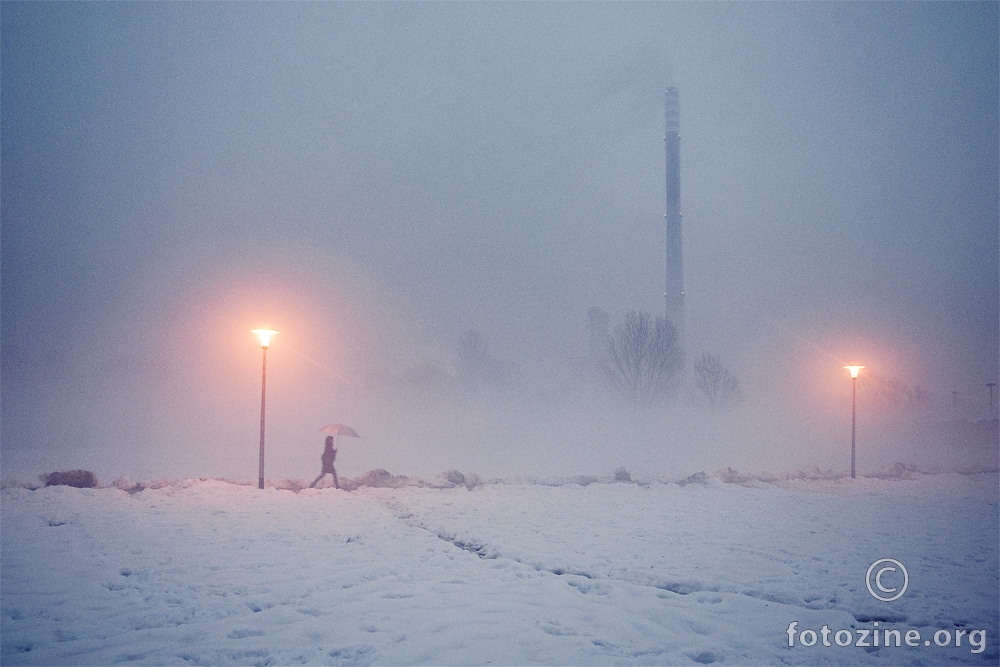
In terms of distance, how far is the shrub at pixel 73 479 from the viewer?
1415 cm

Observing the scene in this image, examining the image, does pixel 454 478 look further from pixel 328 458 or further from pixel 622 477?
pixel 622 477

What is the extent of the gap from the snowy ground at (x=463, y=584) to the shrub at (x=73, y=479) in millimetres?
2310

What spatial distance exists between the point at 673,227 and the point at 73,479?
65987mm

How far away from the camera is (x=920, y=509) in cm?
1517

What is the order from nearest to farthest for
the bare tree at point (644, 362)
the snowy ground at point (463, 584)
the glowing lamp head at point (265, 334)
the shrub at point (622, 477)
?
the snowy ground at point (463, 584)
the glowing lamp head at point (265, 334)
the shrub at point (622, 477)
the bare tree at point (644, 362)

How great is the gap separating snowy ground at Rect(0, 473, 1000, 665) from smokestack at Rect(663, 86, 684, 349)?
49.8 m

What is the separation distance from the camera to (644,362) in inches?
2031

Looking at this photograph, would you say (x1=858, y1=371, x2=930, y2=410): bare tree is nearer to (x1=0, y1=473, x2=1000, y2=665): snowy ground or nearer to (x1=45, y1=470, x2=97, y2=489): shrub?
(x1=0, y1=473, x2=1000, y2=665): snowy ground

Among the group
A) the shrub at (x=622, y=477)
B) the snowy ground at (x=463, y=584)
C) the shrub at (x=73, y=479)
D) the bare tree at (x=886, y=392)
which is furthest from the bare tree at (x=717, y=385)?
the shrub at (x=73, y=479)

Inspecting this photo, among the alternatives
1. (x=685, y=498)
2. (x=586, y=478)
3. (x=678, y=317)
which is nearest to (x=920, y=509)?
(x=685, y=498)

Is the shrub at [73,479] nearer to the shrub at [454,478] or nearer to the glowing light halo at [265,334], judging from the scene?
the glowing light halo at [265,334]

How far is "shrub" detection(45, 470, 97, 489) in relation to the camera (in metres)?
14.1

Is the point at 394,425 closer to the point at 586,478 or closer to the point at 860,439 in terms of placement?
the point at 586,478

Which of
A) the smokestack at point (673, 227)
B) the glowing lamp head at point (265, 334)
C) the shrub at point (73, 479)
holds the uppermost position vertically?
the smokestack at point (673, 227)
